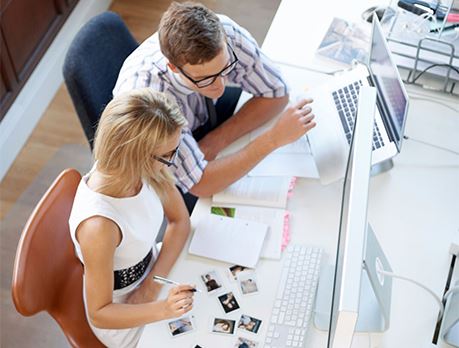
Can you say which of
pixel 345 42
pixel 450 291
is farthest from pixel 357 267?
pixel 345 42

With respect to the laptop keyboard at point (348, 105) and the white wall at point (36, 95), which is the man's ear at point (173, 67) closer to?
the laptop keyboard at point (348, 105)

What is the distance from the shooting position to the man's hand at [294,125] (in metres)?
2.07

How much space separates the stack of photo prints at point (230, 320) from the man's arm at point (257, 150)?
261mm

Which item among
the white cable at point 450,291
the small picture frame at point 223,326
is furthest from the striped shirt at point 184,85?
the white cable at point 450,291

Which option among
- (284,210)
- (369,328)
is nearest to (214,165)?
(284,210)

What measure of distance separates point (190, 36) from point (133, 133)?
1.13ft

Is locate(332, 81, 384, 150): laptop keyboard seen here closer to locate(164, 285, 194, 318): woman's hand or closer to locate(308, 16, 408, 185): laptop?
locate(308, 16, 408, 185): laptop

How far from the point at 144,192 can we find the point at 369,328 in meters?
0.64

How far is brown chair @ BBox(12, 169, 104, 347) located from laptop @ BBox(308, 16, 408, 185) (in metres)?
0.69

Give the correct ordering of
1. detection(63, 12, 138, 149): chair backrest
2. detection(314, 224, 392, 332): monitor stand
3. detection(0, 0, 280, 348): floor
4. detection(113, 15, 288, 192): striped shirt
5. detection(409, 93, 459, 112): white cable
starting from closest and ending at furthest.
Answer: detection(314, 224, 392, 332): monitor stand
detection(113, 15, 288, 192): striped shirt
detection(63, 12, 138, 149): chair backrest
detection(409, 93, 459, 112): white cable
detection(0, 0, 280, 348): floor

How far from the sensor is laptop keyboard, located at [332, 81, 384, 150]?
210 centimetres

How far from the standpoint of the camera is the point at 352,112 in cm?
212

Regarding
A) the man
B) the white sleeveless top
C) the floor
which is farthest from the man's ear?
the floor

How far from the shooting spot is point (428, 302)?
1.87 metres
